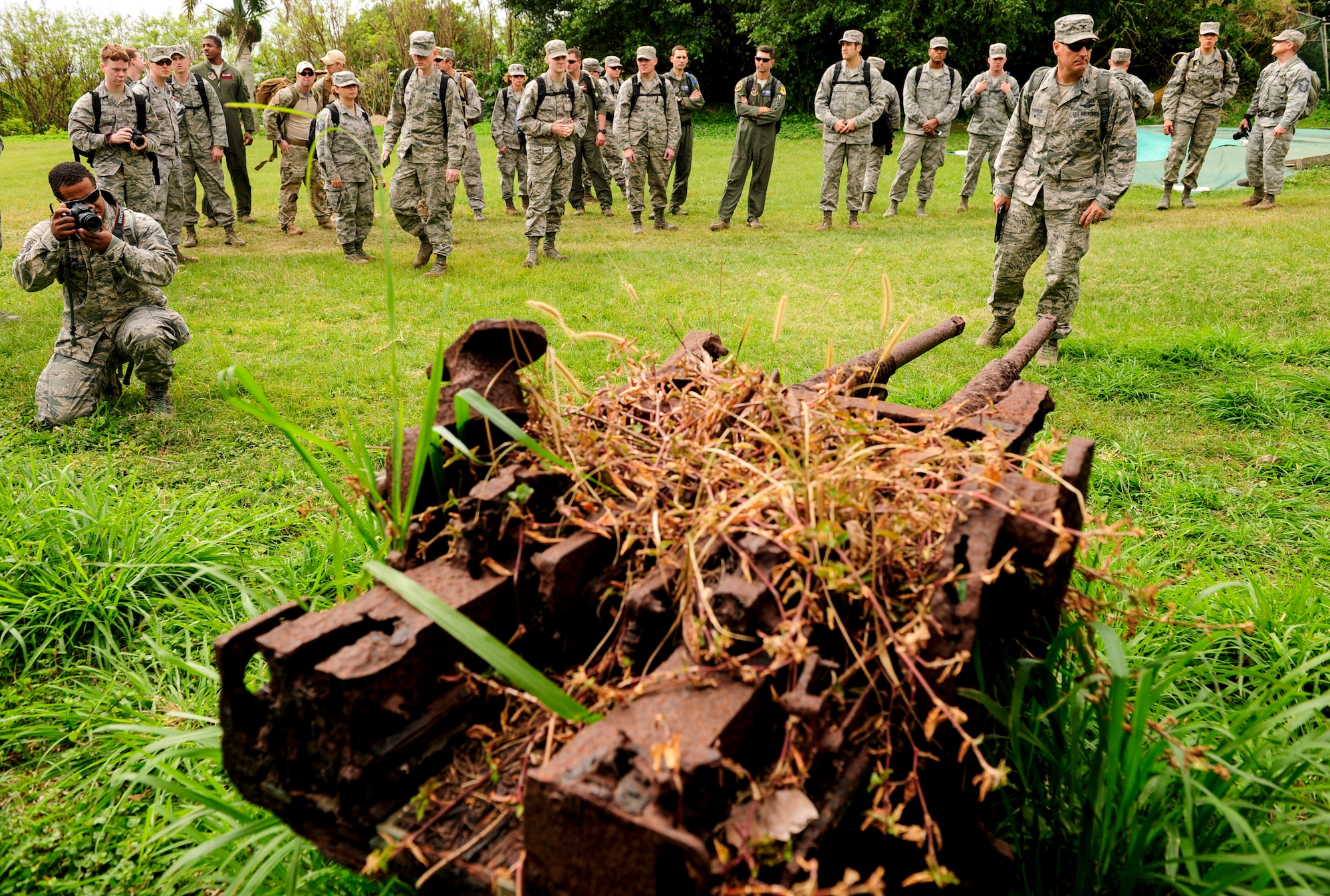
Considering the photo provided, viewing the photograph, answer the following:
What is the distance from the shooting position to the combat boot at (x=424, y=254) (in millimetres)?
10344

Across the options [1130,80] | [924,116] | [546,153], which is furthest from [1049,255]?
[924,116]

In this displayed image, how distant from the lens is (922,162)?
47.3ft

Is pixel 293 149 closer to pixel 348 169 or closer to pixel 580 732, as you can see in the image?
pixel 348 169

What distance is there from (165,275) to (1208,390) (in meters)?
6.94

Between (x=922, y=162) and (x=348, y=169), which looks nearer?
(x=348, y=169)

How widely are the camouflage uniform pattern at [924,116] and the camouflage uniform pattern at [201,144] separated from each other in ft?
31.2

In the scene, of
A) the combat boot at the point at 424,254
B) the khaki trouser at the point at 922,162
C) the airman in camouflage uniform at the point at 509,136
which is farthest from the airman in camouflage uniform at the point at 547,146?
the khaki trouser at the point at 922,162

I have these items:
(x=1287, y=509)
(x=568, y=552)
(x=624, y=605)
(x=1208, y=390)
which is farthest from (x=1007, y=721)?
(x=1208, y=390)

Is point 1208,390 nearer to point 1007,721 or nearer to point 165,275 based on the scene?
point 1007,721

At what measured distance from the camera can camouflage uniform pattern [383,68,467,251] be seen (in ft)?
31.9

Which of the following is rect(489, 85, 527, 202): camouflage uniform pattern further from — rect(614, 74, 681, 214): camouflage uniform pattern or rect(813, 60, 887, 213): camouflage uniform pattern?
rect(813, 60, 887, 213): camouflage uniform pattern

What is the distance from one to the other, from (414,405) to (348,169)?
218 inches

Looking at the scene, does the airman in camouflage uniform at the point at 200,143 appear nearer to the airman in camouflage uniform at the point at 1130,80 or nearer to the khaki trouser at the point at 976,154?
the airman in camouflage uniform at the point at 1130,80

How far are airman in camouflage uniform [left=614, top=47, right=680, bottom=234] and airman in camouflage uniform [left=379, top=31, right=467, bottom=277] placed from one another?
317 centimetres
